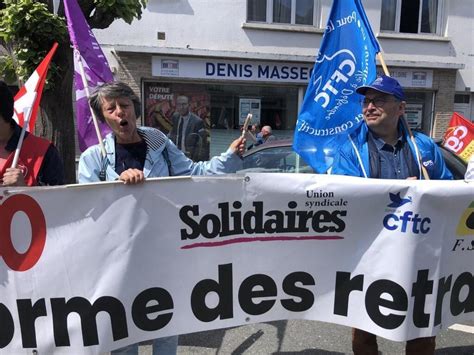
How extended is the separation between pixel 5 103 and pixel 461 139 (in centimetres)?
445

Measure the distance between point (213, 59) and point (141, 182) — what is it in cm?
1089

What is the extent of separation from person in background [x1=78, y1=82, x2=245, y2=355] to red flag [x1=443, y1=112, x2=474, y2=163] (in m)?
3.42

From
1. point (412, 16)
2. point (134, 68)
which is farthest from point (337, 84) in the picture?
point (412, 16)

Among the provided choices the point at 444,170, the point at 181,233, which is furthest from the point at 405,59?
the point at 181,233

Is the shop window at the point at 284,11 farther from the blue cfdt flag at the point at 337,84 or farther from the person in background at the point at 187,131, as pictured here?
→ the blue cfdt flag at the point at 337,84

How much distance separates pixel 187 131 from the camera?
13109mm

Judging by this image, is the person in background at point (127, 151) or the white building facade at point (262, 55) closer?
the person in background at point (127, 151)

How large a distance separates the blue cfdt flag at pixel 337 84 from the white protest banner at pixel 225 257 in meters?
1.13

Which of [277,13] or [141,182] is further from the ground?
[277,13]

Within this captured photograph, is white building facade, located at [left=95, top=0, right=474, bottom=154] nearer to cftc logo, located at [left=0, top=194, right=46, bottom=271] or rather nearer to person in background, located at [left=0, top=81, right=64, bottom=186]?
person in background, located at [left=0, top=81, right=64, bottom=186]

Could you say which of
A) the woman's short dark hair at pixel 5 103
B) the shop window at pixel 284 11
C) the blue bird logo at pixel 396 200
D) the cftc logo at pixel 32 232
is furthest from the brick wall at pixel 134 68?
the blue bird logo at pixel 396 200

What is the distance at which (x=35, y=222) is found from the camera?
2264mm

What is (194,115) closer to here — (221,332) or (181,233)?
(221,332)

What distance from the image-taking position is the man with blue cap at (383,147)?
2.64 meters
